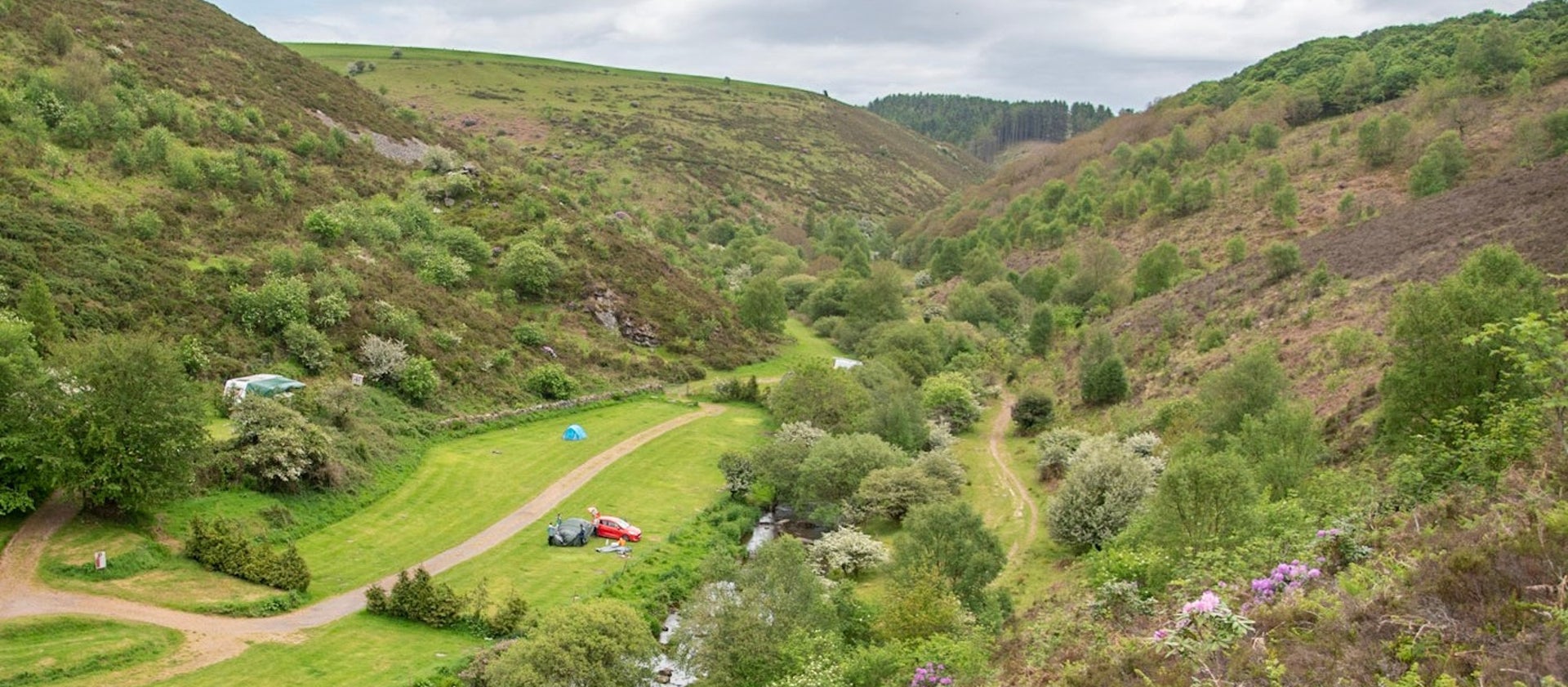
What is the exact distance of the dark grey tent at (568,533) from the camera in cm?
3447

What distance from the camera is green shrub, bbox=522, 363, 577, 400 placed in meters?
52.4

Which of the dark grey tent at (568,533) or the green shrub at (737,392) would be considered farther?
the green shrub at (737,392)

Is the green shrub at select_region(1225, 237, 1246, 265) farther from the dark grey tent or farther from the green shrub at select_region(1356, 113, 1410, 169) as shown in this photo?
the dark grey tent

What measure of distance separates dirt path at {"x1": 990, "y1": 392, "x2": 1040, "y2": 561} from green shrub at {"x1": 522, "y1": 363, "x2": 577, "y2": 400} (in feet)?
83.9

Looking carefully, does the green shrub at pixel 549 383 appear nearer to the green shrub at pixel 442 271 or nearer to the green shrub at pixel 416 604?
the green shrub at pixel 442 271

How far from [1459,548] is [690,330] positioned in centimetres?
A: 5990

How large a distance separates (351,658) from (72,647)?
6.41 m

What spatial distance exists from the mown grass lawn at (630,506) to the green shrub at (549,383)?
24.2 ft

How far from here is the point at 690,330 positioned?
2714 inches

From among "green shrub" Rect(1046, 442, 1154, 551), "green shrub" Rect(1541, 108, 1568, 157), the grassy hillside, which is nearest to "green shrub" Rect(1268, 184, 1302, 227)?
the grassy hillside

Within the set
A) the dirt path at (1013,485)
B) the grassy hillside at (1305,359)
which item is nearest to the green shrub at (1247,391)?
the grassy hillside at (1305,359)

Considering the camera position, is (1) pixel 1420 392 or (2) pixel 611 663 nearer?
(2) pixel 611 663

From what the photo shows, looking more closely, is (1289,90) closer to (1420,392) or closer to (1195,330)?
(1195,330)

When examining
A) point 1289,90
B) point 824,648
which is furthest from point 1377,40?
point 824,648
